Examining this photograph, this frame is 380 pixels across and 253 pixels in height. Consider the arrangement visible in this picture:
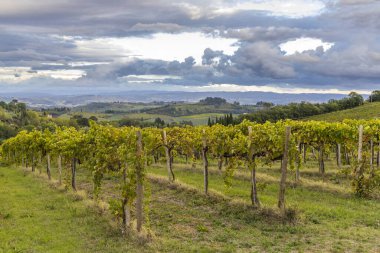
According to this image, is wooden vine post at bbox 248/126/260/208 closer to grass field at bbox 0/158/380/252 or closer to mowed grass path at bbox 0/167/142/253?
grass field at bbox 0/158/380/252

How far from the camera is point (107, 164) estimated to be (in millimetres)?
16688

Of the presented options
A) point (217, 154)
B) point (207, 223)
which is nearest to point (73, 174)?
point (217, 154)

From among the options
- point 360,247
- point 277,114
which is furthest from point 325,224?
point 277,114

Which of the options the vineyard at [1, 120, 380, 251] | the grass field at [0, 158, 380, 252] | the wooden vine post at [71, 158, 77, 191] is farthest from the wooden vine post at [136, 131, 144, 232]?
the wooden vine post at [71, 158, 77, 191]

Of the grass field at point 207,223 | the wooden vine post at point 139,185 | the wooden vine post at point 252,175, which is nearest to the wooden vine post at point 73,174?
the grass field at point 207,223

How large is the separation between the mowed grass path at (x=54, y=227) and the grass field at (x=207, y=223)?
0.03 meters

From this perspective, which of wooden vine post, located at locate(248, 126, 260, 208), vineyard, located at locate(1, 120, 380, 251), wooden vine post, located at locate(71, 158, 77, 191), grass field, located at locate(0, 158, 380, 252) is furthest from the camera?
wooden vine post, located at locate(71, 158, 77, 191)

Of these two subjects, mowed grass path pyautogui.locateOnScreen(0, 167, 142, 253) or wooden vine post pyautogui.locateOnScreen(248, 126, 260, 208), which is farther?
wooden vine post pyautogui.locateOnScreen(248, 126, 260, 208)

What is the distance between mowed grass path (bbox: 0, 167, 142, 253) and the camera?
13484mm

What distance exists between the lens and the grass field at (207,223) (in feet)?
43.1

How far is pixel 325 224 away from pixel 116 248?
328 inches

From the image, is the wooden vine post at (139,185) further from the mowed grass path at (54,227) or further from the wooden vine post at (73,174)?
the wooden vine post at (73,174)

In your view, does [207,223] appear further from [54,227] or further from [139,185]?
[54,227]

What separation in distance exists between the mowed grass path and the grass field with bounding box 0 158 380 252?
35 millimetres
